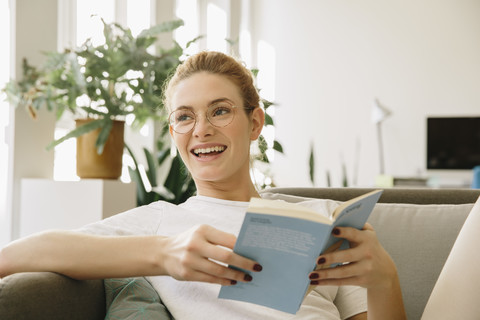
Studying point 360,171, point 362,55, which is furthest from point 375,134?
point 362,55

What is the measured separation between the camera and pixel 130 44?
2701mm

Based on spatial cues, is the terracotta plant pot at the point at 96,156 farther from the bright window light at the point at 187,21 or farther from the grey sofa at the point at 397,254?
the bright window light at the point at 187,21

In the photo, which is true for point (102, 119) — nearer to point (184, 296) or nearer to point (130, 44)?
point (130, 44)

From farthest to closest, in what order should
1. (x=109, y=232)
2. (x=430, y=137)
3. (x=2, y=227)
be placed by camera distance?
(x=430, y=137) → (x=2, y=227) → (x=109, y=232)

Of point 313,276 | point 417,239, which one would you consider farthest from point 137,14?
point 313,276

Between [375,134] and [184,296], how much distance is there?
576 centimetres

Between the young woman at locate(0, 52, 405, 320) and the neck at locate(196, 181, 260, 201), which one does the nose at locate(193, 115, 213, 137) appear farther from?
the neck at locate(196, 181, 260, 201)

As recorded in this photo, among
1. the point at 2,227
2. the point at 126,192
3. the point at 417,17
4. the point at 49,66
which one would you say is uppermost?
the point at 417,17

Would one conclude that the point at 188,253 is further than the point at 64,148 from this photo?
No

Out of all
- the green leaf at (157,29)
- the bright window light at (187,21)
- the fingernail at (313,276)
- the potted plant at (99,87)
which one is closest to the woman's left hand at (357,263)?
the fingernail at (313,276)

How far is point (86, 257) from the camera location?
979 millimetres

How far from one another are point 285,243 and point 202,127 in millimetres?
550

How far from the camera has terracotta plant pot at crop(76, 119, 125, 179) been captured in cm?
268

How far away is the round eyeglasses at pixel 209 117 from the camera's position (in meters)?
1.32
